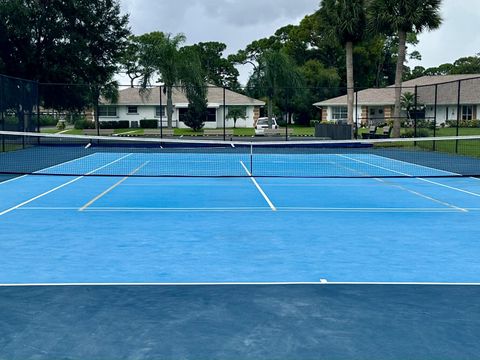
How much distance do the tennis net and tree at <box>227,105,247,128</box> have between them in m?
30.8

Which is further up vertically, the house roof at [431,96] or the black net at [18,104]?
the house roof at [431,96]

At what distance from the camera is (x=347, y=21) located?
43250 millimetres

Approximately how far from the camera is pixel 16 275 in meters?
7.98

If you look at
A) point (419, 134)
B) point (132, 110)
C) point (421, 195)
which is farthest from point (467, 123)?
→ point (421, 195)

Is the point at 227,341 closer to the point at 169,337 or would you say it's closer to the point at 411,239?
the point at 169,337

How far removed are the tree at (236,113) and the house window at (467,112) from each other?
22982 millimetres

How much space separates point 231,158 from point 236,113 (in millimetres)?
39181

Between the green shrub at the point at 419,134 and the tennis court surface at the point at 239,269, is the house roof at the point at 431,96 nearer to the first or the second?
the green shrub at the point at 419,134

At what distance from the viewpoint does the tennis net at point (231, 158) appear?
2245cm

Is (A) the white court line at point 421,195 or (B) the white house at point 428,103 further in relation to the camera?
(B) the white house at point 428,103

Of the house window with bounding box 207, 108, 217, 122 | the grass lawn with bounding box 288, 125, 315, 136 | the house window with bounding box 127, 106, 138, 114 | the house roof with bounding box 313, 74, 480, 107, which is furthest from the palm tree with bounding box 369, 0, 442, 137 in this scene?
the house window with bounding box 127, 106, 138, 114

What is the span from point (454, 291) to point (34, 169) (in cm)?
1898

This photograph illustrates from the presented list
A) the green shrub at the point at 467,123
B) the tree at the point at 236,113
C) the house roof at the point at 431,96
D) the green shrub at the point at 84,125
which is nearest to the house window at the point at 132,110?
the tree at the point at 236,113

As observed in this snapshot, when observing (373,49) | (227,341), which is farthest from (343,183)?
(373,49)
